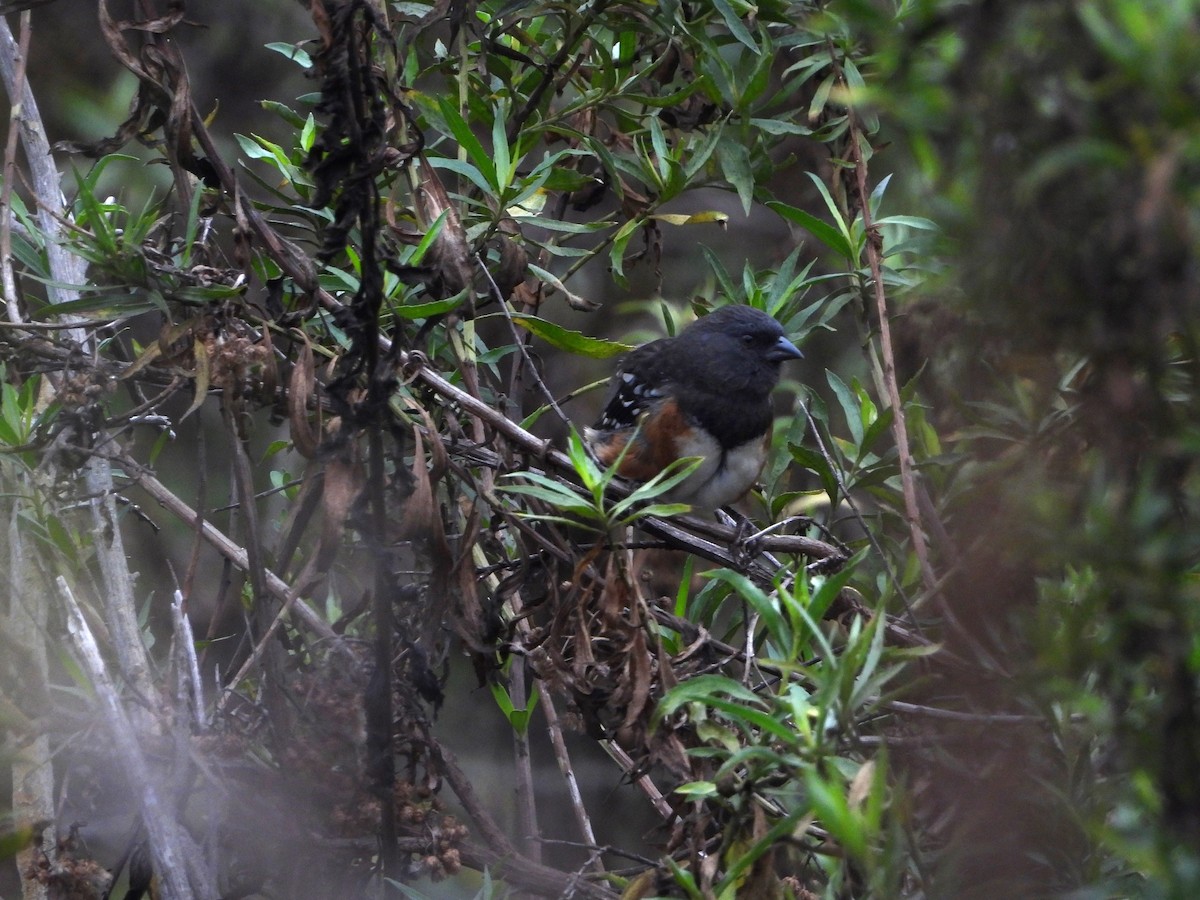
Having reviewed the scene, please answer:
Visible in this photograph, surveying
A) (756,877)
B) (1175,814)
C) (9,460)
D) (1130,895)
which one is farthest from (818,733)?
(9,460)

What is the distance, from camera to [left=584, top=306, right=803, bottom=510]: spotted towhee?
2998 mm

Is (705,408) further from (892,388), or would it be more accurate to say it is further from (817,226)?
(892,388)

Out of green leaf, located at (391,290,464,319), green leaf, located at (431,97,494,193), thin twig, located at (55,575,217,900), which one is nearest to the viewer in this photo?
thin twig, located at (55,575,217,900)

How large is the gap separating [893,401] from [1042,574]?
0.77 metres

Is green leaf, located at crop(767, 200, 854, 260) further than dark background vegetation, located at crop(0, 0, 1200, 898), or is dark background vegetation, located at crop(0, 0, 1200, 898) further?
green leaf, located at crop(767, 200, 854, 260)

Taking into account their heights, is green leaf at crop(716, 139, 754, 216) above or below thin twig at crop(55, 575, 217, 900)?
above

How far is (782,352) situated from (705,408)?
0.26m

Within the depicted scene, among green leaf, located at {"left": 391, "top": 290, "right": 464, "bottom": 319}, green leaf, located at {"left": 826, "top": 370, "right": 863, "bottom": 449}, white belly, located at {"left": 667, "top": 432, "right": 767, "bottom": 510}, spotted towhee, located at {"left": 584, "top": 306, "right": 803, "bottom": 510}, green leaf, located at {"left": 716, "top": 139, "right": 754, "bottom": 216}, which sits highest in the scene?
green leaf, located at {"left": 716, "top": 139, "right": 754, "bottom": 216}

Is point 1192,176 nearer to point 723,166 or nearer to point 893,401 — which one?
point 893,401

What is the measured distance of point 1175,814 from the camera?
2.81 feet

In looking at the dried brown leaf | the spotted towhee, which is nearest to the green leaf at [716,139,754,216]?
the spotted towhee

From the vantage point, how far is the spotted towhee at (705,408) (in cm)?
300

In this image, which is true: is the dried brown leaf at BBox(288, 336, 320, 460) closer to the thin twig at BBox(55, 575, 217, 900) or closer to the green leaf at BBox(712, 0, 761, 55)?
the thin twig at BBox(55, 575, 217, 900)

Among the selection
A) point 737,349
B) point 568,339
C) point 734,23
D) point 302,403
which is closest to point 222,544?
point 302,403
